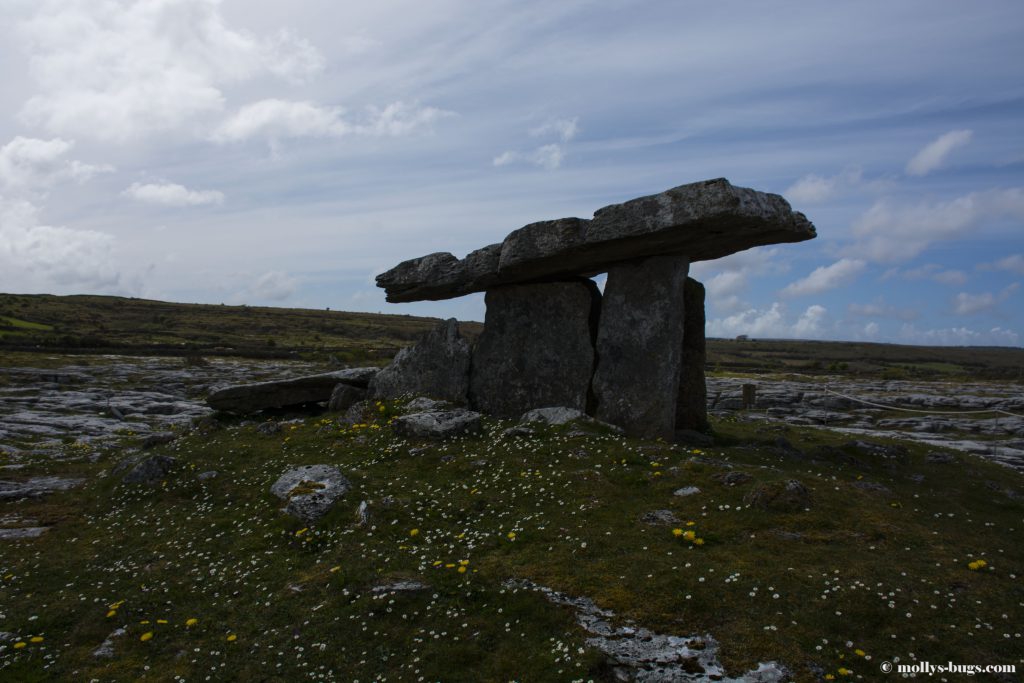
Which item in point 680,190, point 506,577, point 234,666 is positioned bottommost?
point 234,666

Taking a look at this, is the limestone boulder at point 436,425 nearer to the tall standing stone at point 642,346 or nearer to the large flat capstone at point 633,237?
the tall standing stone at point 642,346

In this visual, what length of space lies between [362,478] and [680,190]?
10.3 m

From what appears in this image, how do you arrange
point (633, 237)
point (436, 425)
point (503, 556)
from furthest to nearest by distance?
point (436, 425) < point (633, 237) < point (503, 556)

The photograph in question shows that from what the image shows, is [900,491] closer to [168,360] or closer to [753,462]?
[753,462]

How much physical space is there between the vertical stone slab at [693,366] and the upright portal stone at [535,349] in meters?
2.85

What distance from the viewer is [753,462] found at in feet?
53.1

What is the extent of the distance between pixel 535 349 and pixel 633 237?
5.54m

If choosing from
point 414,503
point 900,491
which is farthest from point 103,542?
point 900,491

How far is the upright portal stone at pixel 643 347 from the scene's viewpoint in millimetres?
19109

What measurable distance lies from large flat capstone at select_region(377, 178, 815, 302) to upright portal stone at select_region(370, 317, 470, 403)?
5.87ft

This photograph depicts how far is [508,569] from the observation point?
1078 cm

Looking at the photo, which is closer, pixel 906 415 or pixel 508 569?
pixel 508 569

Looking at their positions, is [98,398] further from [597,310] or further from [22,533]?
[597,310]

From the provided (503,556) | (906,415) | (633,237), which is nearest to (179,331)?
(906,415)
